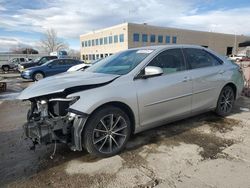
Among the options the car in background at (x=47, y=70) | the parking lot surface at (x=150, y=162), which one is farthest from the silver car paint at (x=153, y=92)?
the car in background at (x=47, y=70)

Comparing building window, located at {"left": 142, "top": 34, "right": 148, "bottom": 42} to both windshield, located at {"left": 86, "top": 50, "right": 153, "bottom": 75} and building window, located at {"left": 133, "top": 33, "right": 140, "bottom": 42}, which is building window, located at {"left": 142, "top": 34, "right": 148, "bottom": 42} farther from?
windshield, located at {"left": 86, "top": 50, "right": 153, "bottom": 75}

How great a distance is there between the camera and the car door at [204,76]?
4.46 meters

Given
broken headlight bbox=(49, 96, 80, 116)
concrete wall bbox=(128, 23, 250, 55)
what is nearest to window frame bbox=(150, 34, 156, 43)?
concrete wall bbox=(128, 23, 250, 55)

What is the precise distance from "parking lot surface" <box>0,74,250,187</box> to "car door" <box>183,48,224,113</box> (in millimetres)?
541

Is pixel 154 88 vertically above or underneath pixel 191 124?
above

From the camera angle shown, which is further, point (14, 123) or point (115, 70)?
point (14, 123)

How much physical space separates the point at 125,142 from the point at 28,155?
1.52m

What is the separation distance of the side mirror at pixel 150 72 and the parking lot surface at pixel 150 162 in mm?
1158

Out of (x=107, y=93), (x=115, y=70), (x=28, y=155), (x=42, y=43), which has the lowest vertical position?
(x=28, y=155)

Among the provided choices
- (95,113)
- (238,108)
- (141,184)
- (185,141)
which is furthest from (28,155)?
(238,108)

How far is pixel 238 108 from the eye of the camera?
6.16 meters

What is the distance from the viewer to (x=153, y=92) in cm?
373

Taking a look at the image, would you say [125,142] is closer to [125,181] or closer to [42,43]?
[125,181]

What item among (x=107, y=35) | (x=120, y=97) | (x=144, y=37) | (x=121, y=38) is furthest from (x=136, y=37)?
(x=120, y=97)
